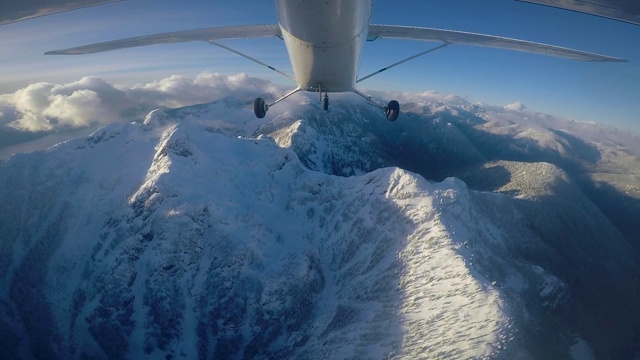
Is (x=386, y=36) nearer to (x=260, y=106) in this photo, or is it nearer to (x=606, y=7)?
(x=260, y=106)

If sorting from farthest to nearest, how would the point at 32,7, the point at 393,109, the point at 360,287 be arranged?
1. the point at 360,287
2. the point at 393,109
3. the point at 32,7

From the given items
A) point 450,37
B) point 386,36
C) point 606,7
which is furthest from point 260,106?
point 606,7

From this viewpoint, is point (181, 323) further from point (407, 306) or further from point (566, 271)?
point (566, 271)

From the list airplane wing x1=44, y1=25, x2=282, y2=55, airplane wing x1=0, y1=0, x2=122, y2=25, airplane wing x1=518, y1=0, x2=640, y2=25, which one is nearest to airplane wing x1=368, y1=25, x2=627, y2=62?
airplane wing x1=44, y1=25, x2=282, y2=55

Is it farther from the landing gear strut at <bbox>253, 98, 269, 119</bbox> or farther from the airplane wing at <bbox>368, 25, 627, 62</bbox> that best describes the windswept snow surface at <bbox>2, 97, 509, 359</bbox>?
the landing gear strut at <bbox>253, 98, 269, 119</bbox>

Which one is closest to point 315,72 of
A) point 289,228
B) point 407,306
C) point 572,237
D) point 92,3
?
point 92,3
